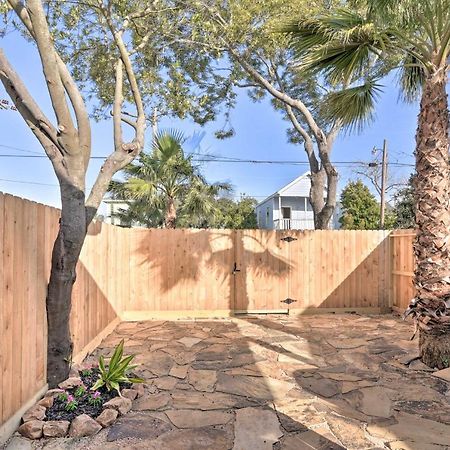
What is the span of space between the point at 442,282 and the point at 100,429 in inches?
138

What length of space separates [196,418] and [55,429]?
1.01 meters

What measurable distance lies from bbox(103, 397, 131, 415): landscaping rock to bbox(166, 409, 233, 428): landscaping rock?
33cm

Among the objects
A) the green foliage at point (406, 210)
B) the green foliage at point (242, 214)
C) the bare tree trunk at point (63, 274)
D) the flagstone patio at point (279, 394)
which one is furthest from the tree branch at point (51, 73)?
the green foliage at point (242, 214)

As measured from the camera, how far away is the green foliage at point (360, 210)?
59.7 ft

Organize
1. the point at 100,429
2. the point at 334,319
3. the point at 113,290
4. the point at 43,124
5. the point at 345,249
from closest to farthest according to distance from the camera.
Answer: the point at 100,429 → the point at 43,124 → the point at 113,290 → the point at 334,319 → the point at 345,249

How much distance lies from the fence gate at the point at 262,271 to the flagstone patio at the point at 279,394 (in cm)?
135

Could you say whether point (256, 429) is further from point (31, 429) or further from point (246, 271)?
point (246, 271)

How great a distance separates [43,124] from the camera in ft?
9.63

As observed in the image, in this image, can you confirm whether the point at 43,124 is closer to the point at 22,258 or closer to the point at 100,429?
the point at 22,258

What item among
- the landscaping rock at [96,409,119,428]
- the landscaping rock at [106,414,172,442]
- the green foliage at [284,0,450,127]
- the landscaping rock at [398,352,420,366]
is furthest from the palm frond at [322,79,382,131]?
the landscaping rock at [96,409,119,428]

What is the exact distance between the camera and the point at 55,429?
8.42ft

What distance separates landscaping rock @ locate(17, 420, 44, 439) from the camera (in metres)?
2.52

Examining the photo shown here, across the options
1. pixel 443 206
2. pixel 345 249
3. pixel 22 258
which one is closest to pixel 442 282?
pixel 443 206

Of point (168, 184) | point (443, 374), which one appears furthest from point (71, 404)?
point (168, 184)
